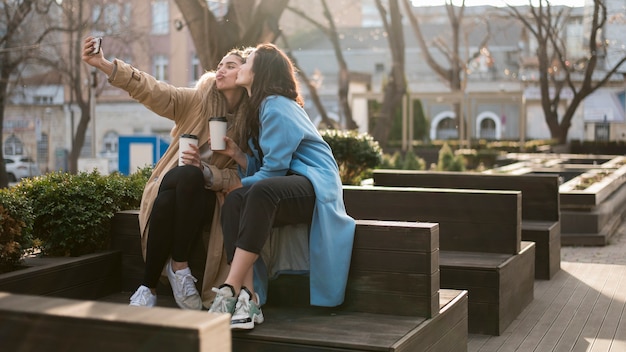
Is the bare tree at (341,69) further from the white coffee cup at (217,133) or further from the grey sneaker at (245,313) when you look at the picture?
the grey sneaker at (245,313)

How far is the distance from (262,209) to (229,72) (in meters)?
0.98

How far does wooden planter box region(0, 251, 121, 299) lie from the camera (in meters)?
4.58

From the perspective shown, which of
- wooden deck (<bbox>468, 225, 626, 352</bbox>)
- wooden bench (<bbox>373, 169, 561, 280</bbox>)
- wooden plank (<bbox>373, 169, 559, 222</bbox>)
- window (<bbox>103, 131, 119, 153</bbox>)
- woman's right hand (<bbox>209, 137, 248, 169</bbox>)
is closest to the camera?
woman's right hand (<bbox>209, 137, 248, 169</bbox>)

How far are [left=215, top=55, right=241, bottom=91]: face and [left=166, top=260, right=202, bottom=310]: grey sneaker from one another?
3.22 feet

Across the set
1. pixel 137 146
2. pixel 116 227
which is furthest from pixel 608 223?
pixel 137 146

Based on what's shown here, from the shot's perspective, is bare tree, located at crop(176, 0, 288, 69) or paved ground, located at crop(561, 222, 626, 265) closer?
paved ground, located at crop(561, 222, 626, 265)

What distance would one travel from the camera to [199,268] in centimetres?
495

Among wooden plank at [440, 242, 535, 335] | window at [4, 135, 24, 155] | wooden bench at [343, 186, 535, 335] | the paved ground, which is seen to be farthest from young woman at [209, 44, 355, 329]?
window at [4, 135, 24, 155]

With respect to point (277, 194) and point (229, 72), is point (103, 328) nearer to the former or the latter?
point (277, 194)

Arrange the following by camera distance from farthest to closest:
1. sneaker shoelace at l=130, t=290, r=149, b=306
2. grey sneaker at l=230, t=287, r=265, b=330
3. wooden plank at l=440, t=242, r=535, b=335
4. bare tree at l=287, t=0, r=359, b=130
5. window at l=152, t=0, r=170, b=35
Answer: window at l=152, t=0, r=170, b=35, bare tree at l=287, t=0, r=359, b=130, wooden plank at l=440, t=242, r=535, b=335, sneaker shoelace at l=130, t=290, r=149, b=306, grey sneaker at l=230, t=287, r=265, b=330

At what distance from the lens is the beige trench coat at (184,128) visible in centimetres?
480

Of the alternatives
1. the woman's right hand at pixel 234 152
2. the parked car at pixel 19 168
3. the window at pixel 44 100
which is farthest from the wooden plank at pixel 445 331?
the window at pixel 44 100

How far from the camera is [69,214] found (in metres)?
5.25

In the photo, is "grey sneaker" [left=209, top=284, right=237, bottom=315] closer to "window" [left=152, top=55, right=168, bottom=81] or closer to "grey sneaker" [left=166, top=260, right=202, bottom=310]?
"grey sneaker" [left=166, top=260, right=202, bottom=310]
